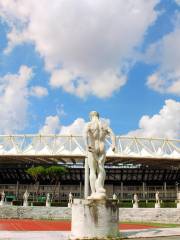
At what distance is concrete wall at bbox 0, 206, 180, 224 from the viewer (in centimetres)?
2923

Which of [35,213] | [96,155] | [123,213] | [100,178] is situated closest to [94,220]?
[100,178]

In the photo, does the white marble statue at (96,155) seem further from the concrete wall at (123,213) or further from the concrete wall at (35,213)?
the concrete wall at (35,213)

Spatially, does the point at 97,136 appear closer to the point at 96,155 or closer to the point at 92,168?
the point at 96,155

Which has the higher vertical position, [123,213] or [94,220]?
[94,220]

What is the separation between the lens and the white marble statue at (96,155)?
12716mm

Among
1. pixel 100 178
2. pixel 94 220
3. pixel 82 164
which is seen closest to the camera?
pixel 94 220

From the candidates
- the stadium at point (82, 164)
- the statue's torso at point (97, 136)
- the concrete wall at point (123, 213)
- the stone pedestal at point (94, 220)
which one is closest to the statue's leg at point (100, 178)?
the statue's torso at point (97, 136)

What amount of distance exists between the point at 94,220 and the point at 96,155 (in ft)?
7.63

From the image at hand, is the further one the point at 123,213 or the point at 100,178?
the point at 123,213

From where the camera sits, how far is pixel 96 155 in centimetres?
1291

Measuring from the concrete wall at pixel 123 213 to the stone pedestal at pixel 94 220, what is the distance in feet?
59.5

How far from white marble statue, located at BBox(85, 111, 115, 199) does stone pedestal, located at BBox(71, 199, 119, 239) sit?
445mm

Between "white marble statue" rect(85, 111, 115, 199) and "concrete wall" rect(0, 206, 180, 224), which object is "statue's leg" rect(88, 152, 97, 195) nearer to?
"white marble statue" rect(85, 111, 115, 199)

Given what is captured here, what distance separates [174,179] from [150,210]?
62101 mm
